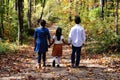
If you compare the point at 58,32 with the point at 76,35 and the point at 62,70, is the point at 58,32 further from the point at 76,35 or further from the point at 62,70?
the point at 62,70

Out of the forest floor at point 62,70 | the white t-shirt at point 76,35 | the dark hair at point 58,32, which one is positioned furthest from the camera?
the dark hair at point 58,32

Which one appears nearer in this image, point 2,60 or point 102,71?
point 102,71

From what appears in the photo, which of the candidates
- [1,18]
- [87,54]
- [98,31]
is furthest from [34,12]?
[87,54]

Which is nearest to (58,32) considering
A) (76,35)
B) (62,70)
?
(76,35)

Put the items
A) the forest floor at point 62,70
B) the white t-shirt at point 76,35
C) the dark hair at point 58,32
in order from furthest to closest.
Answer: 1. the dark hair at point 58,32
2. the white t-shirt at point 76,35
3. the forest floor at point 62,70

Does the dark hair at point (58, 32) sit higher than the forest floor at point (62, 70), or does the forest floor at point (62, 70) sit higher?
the dark hair at point (58, 32)

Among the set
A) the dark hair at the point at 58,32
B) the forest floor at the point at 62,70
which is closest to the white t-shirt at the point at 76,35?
the dark hair at the point at 58,32

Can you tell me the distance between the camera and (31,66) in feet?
45.6

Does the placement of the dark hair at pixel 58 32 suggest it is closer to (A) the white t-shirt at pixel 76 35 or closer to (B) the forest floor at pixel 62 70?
(A) the white t-shirt at pixel 76 35

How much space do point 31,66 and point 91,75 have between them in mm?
3281

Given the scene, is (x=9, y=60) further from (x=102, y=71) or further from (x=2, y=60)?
(x=102, y=71)

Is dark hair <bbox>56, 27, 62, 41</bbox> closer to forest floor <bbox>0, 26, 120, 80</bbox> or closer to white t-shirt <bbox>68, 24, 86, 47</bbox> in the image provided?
white t-shirt <bbox>68, 24, 86, 47</bbox>

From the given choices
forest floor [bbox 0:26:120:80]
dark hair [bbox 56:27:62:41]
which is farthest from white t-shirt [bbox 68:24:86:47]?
forest floor [bbox 0:26:120:80]

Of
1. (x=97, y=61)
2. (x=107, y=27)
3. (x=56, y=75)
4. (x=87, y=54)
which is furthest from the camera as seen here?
(x=107, y=27)
